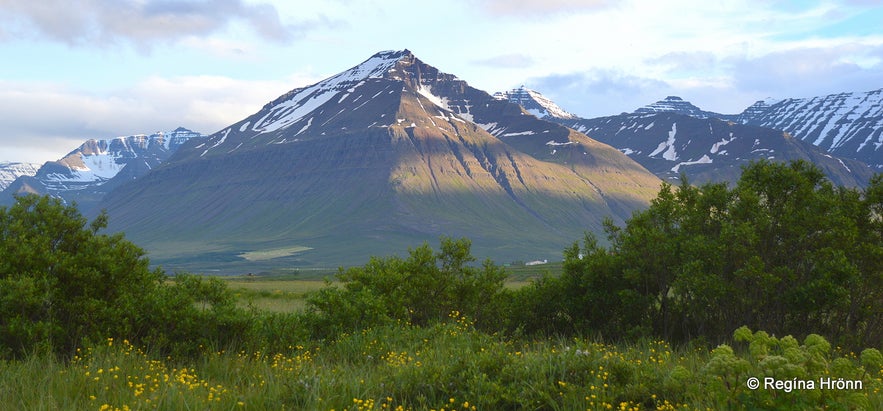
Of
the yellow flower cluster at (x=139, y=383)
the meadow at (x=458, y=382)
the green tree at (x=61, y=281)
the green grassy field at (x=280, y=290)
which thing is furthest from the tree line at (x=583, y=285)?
the meadow at (x=458, y=382)

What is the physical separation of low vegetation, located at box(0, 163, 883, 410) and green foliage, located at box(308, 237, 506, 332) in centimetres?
5

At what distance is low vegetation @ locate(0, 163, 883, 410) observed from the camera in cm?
850

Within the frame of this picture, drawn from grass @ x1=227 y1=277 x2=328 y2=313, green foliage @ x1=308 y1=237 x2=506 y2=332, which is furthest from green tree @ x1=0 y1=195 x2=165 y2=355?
green foliage @ x1=308 y1=237 x2=506 y2=332

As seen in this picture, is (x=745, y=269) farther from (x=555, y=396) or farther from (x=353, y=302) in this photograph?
(x=353, y=302)

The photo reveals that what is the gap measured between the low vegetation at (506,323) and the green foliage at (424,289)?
0.17ft

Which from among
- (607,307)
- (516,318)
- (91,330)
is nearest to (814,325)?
(607,307)

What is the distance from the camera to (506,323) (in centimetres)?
1628

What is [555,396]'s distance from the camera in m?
8.84

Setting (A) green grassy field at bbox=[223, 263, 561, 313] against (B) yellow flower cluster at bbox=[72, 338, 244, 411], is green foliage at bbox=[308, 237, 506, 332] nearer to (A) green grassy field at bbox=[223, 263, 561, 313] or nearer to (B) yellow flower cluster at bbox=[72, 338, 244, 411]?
(A) green grassy field at bbox=[223, 263, 561, 313]

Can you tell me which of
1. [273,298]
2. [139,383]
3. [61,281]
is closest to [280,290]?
[273,298]

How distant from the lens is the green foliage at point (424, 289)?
16234 millimetres

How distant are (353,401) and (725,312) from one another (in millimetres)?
10034

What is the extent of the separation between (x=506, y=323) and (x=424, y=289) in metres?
2.45

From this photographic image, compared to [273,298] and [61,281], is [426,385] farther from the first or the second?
[273,298]
